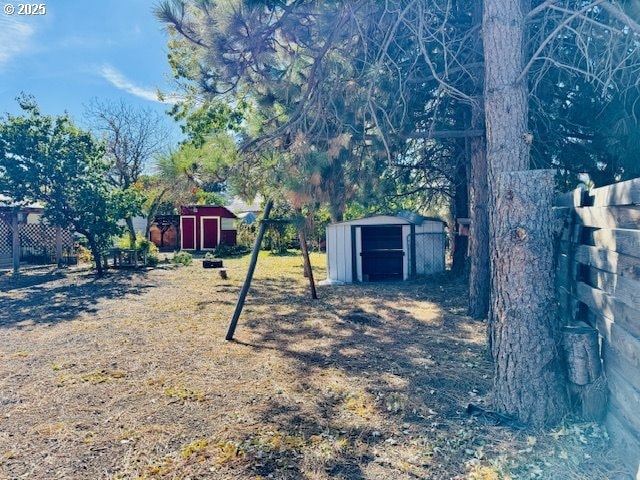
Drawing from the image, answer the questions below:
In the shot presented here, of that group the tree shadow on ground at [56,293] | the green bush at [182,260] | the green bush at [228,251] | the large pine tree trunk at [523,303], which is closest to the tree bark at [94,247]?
the tree shadow on ground at [56,293]

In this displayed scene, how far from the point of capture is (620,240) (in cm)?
196

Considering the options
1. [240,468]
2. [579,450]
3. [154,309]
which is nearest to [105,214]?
[154,309]

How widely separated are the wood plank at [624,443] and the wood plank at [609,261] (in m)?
0.80

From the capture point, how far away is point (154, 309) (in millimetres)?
6785

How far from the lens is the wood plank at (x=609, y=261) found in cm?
185

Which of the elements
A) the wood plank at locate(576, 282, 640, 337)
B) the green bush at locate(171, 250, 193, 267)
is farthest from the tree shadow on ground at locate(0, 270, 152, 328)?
the wood plank at locate(576, 282, 640, 337)

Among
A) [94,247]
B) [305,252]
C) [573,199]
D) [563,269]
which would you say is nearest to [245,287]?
[305,252]

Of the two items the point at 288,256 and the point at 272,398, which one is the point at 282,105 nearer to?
the point at 272,398

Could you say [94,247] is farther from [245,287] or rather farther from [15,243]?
[245,287]

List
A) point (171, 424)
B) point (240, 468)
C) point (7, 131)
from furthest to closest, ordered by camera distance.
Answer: point (7, 131)
point (171, 424)
point (240, 468)

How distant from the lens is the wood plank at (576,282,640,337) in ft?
6.07

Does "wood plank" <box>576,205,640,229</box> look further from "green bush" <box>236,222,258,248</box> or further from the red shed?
"green bush" <box>236,222,258,248</box>

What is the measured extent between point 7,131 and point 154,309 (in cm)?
634

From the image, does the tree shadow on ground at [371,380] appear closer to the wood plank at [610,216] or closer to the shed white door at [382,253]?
the wood plank at [610,216]
